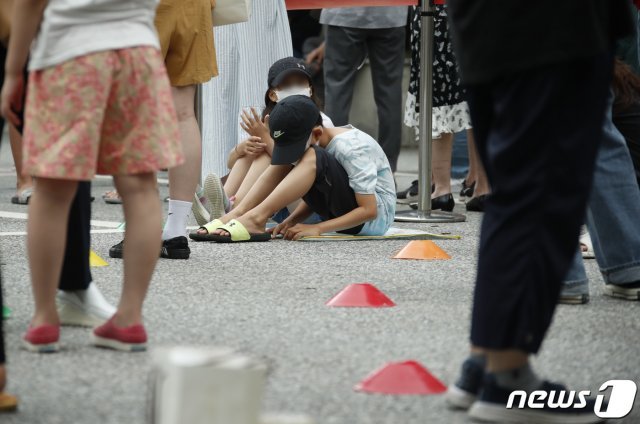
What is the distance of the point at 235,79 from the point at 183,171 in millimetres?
2297

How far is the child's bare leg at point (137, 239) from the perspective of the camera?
3.29m

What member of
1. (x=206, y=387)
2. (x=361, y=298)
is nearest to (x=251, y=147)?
(x=361, y=298)

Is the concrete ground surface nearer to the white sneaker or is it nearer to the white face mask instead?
the white sneaker

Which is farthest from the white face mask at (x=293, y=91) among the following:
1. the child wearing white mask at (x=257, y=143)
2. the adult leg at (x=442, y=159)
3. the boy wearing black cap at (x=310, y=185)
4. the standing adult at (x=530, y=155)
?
the standing adult at (x=530, y=155)

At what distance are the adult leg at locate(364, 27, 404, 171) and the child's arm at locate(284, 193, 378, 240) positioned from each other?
2471 mm

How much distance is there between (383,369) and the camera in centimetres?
295

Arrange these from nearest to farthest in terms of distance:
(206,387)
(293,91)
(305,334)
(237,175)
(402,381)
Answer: (206,387)
(402,381)
(305,334)
(293,91)
(237,175)

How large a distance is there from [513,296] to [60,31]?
54.4 inches

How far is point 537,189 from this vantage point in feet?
8.40

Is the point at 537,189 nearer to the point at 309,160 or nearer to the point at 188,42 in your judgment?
the point at 188,42

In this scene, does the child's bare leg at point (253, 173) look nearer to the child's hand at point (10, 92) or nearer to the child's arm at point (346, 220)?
the child's arm at point (346, 220)

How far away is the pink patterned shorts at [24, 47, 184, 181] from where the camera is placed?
10.2 ft

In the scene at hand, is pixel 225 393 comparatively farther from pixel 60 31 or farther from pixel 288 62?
pixel 288 62

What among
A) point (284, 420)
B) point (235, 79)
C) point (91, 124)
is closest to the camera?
point (284, 420)
